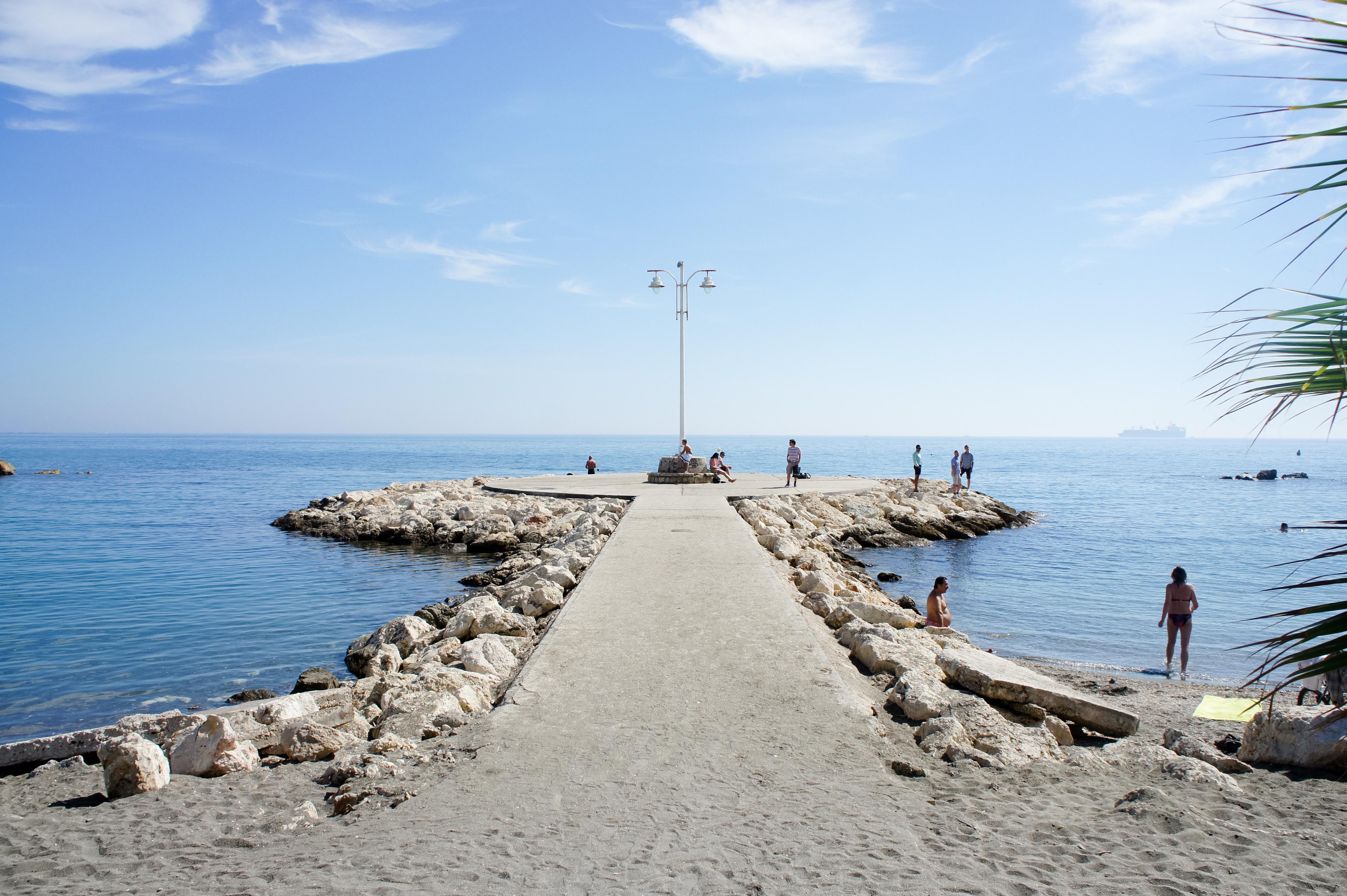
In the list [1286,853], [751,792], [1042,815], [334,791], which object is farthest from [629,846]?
[1286,853]

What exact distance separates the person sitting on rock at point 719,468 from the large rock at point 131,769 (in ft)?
63.6

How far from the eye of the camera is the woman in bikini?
10.7 meters

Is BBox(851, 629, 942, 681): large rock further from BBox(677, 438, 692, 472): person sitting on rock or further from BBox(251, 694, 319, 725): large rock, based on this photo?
BBox(677, 438, 692, 472): person sitting on rock

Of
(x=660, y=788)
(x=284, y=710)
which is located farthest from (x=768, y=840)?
(x=284, y=710)

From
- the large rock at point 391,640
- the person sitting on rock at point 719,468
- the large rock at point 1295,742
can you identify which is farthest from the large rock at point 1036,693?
the person sitting on rock at point 719,468

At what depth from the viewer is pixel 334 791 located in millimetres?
4352

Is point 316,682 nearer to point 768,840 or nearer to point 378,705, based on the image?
point 378,705

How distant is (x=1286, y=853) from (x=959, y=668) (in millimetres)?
3124

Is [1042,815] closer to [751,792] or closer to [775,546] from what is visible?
[751,792]

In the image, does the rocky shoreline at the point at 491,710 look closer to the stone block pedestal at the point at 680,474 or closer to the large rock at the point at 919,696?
the large rock at the point at 919,696

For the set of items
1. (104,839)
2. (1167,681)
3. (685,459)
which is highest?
(685,459)

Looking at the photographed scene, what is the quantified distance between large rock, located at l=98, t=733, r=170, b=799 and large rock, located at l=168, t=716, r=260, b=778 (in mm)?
152

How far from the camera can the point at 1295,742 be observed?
15.7 feet

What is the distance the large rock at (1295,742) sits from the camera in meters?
4.63
